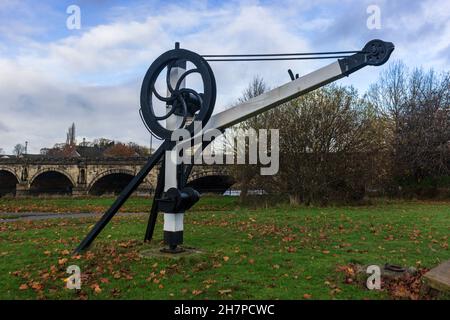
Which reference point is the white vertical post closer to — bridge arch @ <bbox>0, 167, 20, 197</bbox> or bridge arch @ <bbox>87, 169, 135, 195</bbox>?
bridge arch @ <bbox>87, 169, 135, 195</bbox>

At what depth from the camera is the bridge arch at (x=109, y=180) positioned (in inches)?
1672

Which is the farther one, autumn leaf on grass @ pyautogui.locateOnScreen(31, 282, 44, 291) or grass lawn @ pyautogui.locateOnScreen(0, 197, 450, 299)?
autumn leaf on grass @ pyautogui.locateOnScreen(31, 282, 44, 291)

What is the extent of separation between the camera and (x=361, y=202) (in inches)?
894

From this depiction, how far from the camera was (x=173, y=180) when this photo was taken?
7.86 metres

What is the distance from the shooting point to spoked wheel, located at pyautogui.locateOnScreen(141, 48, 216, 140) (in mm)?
7672

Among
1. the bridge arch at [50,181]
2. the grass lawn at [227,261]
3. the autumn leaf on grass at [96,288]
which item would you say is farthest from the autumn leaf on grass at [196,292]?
the bridge arch at [50,181]

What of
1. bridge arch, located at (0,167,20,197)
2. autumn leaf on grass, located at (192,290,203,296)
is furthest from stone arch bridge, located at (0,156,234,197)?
autumn leaf on grass, located at (192,290,203,296)

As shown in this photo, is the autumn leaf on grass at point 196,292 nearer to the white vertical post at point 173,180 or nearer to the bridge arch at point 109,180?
the white vertical post at point 173,180

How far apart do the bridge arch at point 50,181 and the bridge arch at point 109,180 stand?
8.62 feet

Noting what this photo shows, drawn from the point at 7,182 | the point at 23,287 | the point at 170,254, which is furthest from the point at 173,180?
the point at 7,182

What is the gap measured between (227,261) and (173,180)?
6.44ft

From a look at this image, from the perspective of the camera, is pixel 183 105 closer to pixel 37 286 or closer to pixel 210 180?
pixel 37 286
